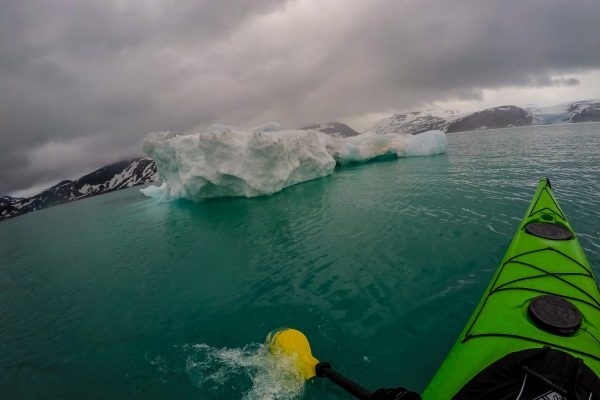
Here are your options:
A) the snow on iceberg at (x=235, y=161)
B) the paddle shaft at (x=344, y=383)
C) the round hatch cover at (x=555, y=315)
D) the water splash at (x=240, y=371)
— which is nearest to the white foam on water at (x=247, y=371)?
the water splash at (x=240, y=371)

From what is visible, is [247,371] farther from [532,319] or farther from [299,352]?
[532,319]

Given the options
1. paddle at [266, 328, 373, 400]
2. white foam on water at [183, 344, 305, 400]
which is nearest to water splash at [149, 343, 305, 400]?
white foam on water at [183, 344, 305, 400]

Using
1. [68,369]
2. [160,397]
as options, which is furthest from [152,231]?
[160,397]

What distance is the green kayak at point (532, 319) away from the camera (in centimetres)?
335

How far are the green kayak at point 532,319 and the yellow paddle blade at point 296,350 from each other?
6.13 feet

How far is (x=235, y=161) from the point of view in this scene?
79.0ft

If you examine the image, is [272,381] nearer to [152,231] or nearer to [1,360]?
[1,360]

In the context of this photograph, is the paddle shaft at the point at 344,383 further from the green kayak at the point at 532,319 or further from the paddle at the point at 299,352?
the green kayak at the point at 532,319

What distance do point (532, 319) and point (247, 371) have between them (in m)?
4.67

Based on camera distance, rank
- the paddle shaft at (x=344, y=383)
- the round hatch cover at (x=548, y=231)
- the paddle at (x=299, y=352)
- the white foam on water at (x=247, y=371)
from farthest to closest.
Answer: the round hatch cover at (x=548, y=231), the white foam on water at (x=247, y=371), the paddle at (x=299, y=352), the paddle shaft at (x=344, y=383)

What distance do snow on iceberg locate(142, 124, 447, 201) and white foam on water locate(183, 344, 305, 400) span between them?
63.0 ft

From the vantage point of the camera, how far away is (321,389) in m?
4.57

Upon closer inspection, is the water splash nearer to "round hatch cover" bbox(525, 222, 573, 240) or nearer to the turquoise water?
the turquoise water

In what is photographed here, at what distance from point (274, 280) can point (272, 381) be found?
12.9ft
